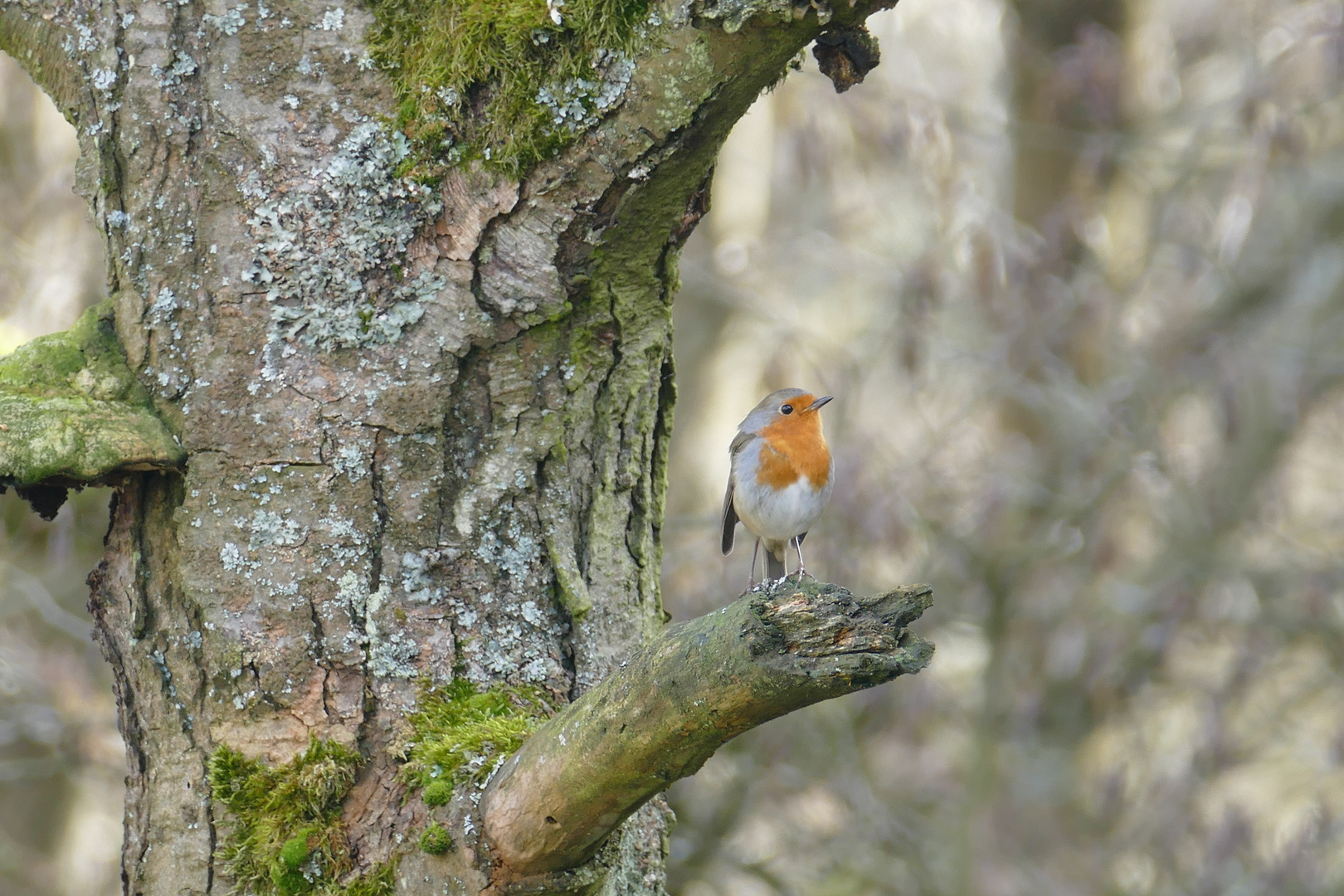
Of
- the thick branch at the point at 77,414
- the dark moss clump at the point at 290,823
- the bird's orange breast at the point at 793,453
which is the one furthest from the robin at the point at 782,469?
the thick branch at the point at 77,414

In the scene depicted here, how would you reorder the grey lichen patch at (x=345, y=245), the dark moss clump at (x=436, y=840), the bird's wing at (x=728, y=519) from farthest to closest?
the bird's wing at (x=728, y=519), the grey lichen patch at (x=345, y=245), the dark moss clump at (x=436, y=840)

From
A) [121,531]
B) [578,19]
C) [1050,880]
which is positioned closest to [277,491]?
[121,531]

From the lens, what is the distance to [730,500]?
14.0 feet

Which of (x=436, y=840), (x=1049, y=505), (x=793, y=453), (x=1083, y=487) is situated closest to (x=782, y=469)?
(x=793, y=453)

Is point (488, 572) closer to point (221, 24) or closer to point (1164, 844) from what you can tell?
point (221, 24)

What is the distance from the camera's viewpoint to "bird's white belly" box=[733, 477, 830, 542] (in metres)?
3.90

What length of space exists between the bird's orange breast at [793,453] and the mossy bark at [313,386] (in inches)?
67.8

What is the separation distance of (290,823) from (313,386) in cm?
76

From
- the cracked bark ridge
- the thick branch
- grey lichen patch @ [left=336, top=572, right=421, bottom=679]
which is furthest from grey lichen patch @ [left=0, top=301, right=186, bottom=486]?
the cracked bark ridge

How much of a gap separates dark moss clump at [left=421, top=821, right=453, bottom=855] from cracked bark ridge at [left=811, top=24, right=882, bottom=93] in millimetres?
1395

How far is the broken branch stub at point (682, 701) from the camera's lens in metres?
1.47

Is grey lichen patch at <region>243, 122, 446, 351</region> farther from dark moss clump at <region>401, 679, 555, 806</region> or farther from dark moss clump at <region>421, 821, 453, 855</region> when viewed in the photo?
dark moss clump at <region>421, 821, 453, 855</region>

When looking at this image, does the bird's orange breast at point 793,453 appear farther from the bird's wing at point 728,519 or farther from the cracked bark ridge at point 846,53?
the cracked bark ridge at point 846,53

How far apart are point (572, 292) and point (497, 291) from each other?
147mm
